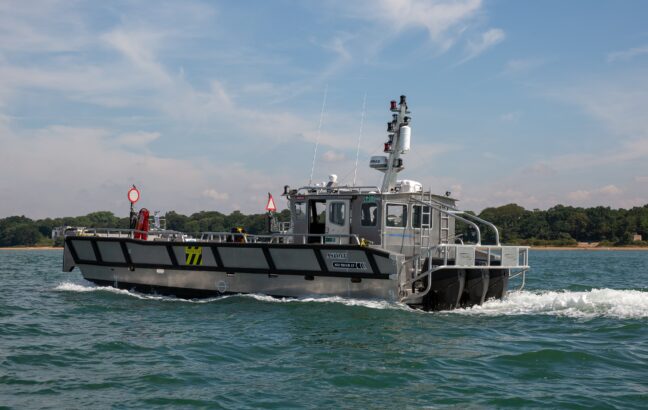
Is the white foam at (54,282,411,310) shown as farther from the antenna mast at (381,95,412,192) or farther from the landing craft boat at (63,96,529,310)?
the antenna mast at (381,95,412,192)

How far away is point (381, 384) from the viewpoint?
31.8 ft

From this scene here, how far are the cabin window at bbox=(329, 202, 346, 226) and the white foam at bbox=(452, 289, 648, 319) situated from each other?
379cm

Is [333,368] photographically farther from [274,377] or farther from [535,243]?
[535,243]

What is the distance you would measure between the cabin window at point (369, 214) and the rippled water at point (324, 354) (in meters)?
2.23

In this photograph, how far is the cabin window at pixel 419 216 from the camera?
17969 millimetres

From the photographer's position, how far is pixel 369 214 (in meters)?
17.7

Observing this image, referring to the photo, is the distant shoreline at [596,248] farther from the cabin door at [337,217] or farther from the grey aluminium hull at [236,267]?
the grey aluminium hull at [236,267]

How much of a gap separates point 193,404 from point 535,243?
90.6 meters

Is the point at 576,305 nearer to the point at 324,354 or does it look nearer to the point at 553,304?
the point at 553,304

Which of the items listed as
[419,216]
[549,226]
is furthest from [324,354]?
[549,226]

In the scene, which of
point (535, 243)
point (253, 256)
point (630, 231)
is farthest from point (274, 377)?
point (630, 231)

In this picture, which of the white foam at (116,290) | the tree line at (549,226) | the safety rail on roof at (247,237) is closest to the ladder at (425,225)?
the safety rail on roof at (247,237)

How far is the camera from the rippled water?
9062mm

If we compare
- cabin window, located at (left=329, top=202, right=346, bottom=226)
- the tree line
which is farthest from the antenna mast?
the tree line
